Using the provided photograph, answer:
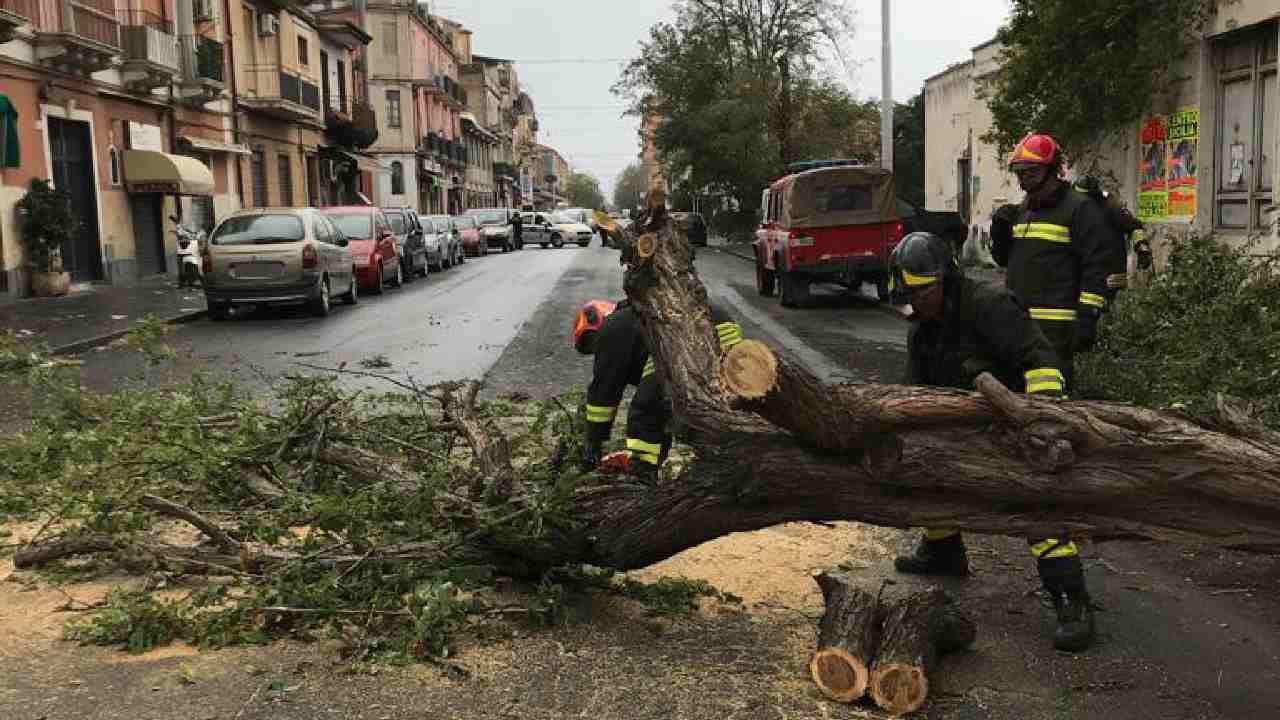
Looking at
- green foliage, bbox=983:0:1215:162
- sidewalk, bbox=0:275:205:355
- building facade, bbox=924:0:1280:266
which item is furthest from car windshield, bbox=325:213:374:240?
building facade, bbox=924:0:1280:266

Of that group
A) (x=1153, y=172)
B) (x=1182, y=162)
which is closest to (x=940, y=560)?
(x=1182, y=162)

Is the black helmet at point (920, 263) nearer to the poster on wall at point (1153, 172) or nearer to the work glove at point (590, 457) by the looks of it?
the work glove at point (590, 457)

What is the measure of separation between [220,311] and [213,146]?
1389 centimetres

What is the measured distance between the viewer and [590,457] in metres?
5.39

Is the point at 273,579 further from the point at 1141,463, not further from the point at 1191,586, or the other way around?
the point at 1191,586

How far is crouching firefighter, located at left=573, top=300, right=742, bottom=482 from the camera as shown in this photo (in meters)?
5.14

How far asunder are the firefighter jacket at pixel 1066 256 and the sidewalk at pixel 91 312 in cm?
1017

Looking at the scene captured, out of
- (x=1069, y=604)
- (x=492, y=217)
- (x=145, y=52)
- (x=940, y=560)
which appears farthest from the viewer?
(x=492, y=217)

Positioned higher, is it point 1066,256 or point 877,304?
point 1066,256

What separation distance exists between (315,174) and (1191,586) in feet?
130

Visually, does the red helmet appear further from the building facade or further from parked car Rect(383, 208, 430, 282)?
parked car Rect(383, 208, 430, 282)

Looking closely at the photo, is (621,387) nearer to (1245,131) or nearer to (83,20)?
(1245,131)

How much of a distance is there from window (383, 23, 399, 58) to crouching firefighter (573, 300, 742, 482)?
195 ft

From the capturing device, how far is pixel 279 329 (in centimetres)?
1522
